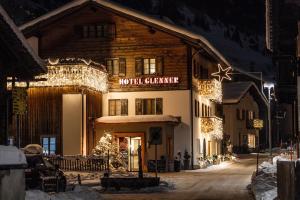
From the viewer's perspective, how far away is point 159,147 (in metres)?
43.9

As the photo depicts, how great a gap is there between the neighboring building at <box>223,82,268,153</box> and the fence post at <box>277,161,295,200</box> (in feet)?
169

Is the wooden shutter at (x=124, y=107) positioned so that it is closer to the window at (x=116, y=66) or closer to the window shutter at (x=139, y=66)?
the window at (x=116, y=66)

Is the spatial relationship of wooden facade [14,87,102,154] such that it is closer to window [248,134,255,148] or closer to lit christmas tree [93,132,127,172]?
lit christmas tree [93,132,127,172]

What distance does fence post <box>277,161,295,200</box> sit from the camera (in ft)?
57.4

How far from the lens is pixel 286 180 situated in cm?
1808

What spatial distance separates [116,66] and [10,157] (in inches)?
1183

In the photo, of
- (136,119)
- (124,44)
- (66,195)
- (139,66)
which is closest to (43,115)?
(136,119)

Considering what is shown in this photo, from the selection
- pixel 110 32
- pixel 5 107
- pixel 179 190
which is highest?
pixel 110 32

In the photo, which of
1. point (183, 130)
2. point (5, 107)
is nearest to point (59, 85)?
point (183, 130)

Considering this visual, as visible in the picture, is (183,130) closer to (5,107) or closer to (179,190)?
(179,190)

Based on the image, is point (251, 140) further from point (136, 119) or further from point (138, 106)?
point (136, 119)

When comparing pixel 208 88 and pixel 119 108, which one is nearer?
pixel 119 108

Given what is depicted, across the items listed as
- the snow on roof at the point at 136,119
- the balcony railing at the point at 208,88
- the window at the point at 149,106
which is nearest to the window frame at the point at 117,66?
the window at the point at 149,106

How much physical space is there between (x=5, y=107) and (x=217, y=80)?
31630mm
